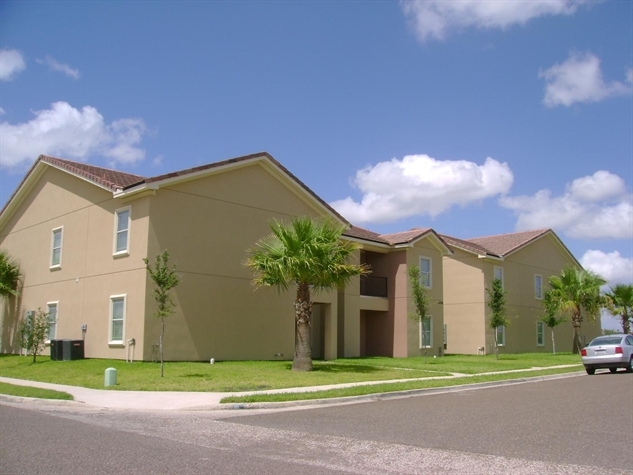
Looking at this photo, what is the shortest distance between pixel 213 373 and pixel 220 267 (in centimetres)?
541

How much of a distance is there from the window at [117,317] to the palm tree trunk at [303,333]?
20.2 feet

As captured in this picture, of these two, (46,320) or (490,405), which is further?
(46,320)

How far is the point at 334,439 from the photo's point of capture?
9492 millimetres

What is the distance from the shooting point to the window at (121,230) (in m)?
23.0

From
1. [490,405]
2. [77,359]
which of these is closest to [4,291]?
[77,359]

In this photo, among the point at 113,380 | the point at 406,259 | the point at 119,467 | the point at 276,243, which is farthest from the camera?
the point at 406,259

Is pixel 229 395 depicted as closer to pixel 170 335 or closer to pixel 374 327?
pixel 170 335

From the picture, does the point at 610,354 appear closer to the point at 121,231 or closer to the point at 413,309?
the point at 413,309

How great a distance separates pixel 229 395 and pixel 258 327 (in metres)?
9.92

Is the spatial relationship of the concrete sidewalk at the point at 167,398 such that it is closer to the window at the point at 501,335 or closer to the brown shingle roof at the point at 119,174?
the brown shingle roof at the point at 119,174

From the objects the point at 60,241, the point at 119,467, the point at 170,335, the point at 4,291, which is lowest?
the point at 119,467

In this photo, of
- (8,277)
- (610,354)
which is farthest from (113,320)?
(610,354)

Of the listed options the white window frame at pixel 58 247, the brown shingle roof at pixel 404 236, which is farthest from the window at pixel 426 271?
the white window frame at pixel 58 247

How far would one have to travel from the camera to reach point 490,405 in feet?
45.3
